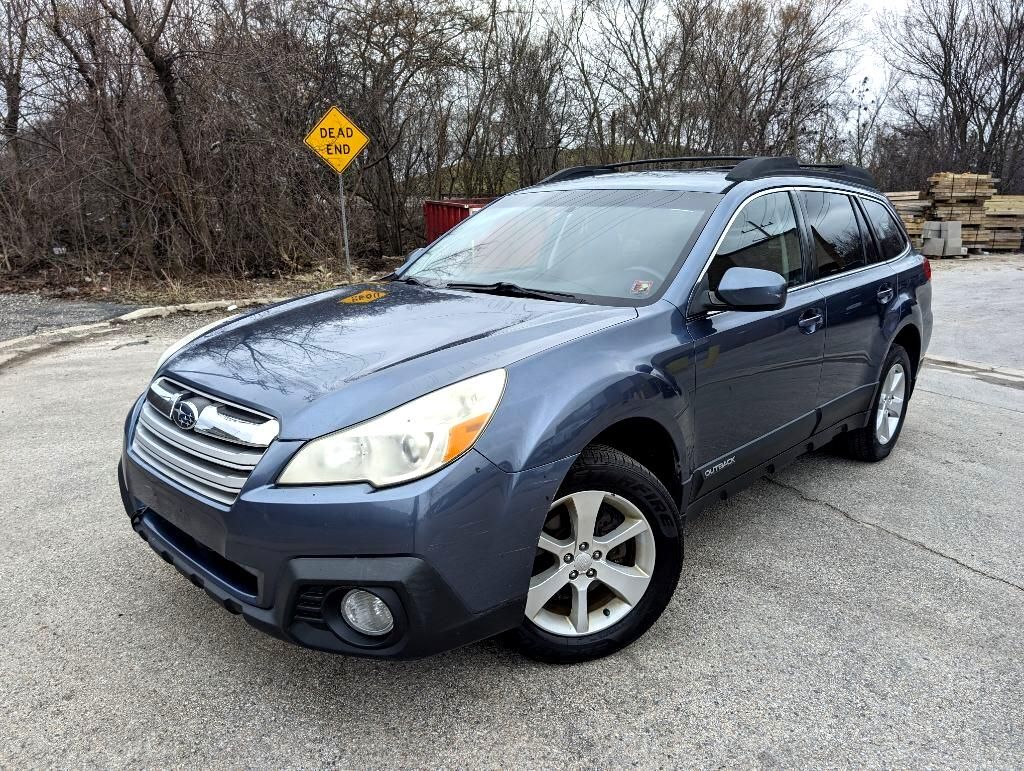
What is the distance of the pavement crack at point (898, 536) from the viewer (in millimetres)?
3137

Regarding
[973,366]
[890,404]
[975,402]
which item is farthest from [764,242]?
[973,366]

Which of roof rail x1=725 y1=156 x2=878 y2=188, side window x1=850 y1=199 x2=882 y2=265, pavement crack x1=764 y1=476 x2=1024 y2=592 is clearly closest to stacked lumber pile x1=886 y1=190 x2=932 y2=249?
roof rail x1=725 y1=156 x2=878 y2=188

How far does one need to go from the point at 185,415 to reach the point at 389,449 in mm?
767

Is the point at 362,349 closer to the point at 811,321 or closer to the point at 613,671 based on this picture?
the point at 613,671

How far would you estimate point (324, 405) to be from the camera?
81.4 inches

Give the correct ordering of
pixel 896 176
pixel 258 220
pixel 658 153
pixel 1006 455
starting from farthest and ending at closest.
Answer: pixel 896 176 < pixel 658 153 < pixel 258 220 < pixel 1006 455

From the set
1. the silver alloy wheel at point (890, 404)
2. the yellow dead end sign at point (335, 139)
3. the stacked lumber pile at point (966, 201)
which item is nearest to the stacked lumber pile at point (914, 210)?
the stacked lumber pile at point (966, 201)

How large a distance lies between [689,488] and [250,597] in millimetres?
1624

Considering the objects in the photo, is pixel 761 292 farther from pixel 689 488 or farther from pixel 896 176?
pixel 896 176

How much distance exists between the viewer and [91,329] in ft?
29.1

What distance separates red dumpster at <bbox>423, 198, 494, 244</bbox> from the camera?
587 inches

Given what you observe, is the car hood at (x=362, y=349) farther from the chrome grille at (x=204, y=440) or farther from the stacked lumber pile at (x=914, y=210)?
the stacked lumber pile at (x=914, y=210)

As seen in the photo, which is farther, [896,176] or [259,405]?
[896,176]

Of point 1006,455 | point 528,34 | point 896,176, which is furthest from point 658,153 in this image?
point 1006,455
